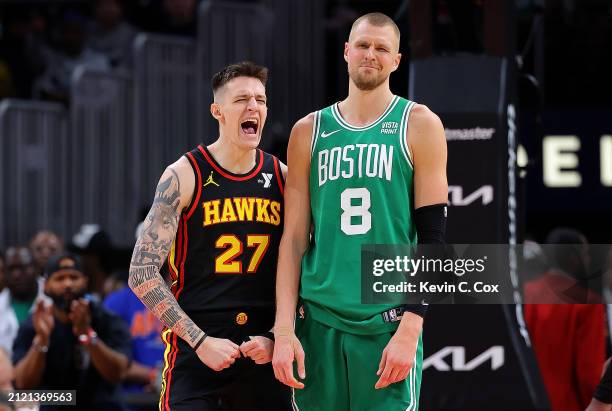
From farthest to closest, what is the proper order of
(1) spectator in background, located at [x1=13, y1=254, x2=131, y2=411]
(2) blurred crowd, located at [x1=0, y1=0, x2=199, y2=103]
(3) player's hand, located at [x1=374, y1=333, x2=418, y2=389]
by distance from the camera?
1. (2) blurred crowd, located at [x1=0, y1=0, x2=199, y2=103]
2. (1) spectator in background, located at [x1=13, y1=254, x2=131, y2=411]
3. (3) player's hand, located at [x1=374, y1=333, x2=418, y2=389]

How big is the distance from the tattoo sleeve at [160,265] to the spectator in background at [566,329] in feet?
8.21

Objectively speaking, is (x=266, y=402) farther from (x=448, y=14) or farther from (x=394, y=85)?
(x=394, y=85)

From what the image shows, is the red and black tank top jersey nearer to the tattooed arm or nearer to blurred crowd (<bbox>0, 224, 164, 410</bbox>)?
the tattooed arm

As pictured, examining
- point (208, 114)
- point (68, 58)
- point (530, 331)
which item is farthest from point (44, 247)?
point (530, 331)

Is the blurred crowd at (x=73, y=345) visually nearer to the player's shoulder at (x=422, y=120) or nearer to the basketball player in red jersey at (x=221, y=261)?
the basketball player in red jersey at (x=221, y=261)

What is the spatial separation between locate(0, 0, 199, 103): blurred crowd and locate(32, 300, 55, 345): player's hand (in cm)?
553

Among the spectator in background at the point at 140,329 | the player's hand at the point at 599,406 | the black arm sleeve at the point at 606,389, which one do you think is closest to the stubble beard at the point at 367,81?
the black arm sleeve at the point at 606,389

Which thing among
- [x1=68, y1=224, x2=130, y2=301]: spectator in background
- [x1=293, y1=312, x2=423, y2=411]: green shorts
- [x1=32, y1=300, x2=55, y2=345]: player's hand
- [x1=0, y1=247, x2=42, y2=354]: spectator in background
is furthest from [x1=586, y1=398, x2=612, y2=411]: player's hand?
[x1=68, y1=224, x2=130, y2=301]: spectator in background

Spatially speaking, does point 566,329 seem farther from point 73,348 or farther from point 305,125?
point 73,348

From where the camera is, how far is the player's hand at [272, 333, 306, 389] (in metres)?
4.28

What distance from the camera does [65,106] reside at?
461 inches

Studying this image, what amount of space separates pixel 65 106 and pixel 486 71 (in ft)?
21.7

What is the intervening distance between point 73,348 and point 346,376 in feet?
8.40

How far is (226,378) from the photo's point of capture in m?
4.54
